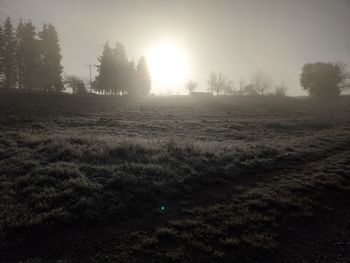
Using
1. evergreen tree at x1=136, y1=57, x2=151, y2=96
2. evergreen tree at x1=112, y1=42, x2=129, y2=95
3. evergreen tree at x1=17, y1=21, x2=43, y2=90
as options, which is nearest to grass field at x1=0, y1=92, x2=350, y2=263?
evergreen tree at x1=17, y1=21, x2=43, y2=90

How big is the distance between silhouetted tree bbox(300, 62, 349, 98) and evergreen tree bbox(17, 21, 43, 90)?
8099 cm

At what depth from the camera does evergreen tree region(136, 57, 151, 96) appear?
73.6 meters

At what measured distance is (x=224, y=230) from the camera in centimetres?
727

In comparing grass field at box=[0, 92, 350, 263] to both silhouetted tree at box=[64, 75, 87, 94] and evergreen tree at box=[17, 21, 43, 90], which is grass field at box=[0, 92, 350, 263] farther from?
silhouetted tree at box=[64, 75, 87, 94]

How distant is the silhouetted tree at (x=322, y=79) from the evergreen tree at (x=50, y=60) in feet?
252

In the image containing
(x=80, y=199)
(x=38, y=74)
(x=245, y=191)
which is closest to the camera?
(x=80, y=199)

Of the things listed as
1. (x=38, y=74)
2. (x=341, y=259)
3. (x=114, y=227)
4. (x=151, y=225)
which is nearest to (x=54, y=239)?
(x=114, y=227)

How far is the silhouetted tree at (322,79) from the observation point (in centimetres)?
8806

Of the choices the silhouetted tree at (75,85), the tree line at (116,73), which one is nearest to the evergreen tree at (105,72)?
the tree line at (116,73)

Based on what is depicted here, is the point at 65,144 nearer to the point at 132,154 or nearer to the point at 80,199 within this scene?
the point at 132,154

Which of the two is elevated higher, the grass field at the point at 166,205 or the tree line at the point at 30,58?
the tree line at the point at 30,58

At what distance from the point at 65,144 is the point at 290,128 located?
3023 cm

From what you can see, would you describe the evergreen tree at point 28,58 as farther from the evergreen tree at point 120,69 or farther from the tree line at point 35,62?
the evergreen tree at point 120,69

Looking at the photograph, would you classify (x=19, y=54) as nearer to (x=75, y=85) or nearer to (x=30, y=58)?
(x=30, y=58)
